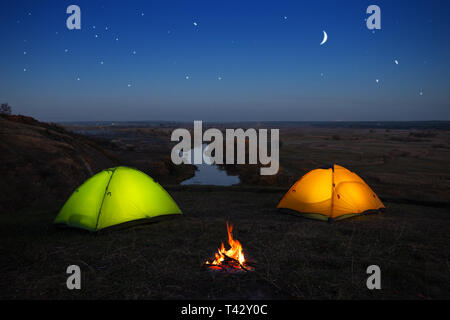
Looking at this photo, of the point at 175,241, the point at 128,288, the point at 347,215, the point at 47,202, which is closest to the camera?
the point at 128,288

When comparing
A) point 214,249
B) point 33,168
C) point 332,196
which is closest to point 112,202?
point 214,249

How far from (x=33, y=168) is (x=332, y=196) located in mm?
13470

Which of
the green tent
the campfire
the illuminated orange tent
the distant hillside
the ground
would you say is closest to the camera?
the ground

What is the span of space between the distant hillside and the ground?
7.56 feet

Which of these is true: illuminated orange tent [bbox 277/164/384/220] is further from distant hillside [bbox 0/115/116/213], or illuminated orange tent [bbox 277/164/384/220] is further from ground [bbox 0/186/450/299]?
distant hillside [bbox 0/115/116/213]

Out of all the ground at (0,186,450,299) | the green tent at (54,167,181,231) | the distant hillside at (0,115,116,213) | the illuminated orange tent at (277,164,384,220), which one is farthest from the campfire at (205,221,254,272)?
the distant hillside at (0,115,116,213)

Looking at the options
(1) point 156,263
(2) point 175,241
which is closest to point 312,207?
(2) point 175,241

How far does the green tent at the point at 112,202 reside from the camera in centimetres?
790

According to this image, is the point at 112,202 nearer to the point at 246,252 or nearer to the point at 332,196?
the point at 246,252

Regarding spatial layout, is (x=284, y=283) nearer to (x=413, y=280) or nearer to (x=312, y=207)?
(x=413, y=280)

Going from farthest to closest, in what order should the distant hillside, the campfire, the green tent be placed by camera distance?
the distant hillside < the green tent < the campfire

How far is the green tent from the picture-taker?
7898mm
